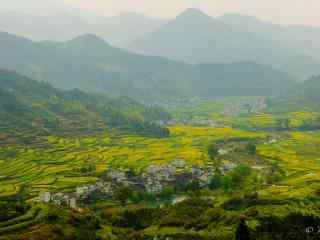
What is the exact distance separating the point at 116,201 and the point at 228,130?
9753 cm

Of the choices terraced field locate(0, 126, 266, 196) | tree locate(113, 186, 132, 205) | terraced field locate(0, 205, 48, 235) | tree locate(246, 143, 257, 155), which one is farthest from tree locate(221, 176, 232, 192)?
terraced field locate(0, 205, 48, 235)

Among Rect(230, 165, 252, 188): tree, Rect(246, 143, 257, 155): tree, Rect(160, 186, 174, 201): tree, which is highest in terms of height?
Rect(246, 143, 257, 155): tree

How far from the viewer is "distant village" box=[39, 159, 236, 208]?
95.8 metres

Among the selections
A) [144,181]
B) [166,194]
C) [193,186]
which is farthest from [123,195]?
[144,181]

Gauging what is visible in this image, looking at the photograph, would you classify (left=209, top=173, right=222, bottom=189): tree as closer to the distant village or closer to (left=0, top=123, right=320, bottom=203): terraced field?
the distant village

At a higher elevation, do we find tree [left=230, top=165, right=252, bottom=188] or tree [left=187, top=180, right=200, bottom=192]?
tree [left=230, top=165, right=252, bottom=188]

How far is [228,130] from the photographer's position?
610 feet

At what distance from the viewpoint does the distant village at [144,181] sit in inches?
3772

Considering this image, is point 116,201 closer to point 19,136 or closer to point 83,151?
point 83,151

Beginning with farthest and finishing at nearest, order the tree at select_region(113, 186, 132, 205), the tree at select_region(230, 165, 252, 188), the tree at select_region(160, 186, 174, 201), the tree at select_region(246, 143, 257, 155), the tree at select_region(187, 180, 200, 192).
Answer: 1. the tree at select_region(246, 143, 257, 155)
2. the tree at select_region(230, 165, 252, 188)
3. the tree at select_region(187, 180, 200, 192)
4. the tree at select_region(160, 186, 174, 201)
5. the tree at select_region(113, 186, 132, 205)

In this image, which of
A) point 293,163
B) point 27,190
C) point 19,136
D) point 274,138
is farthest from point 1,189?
point 274,138

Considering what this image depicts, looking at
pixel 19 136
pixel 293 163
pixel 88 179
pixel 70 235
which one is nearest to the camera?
pixel 70 235

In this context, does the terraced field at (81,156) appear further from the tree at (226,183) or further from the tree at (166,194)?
the tree at (226,183)

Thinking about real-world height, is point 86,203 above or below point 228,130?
below
